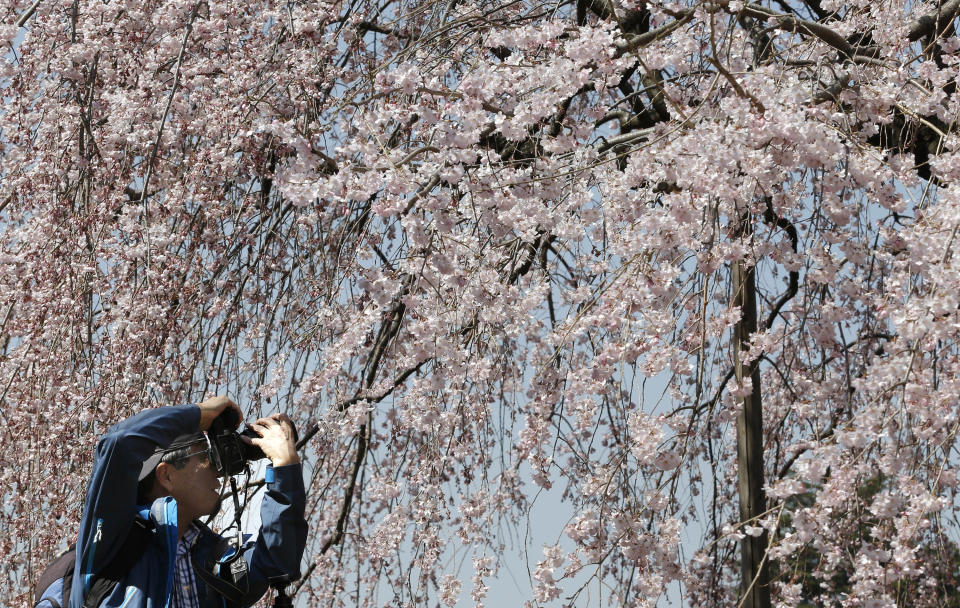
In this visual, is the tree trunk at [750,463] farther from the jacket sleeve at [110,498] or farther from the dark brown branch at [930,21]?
the jacket sleeve at [110,498]

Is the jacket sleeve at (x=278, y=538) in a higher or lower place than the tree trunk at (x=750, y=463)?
lower

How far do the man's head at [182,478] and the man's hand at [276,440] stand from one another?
114 millimetres

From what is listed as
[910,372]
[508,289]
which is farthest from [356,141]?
[910,372]

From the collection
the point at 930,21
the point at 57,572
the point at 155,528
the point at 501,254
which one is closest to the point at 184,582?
the point at 155,528

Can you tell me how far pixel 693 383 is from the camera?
166 inches

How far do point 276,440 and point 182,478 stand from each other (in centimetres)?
19

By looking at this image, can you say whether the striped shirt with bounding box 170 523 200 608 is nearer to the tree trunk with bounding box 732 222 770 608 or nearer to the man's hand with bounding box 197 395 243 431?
the man's hand with bounding box 197 395 243 431

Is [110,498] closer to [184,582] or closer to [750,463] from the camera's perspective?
[184,582]

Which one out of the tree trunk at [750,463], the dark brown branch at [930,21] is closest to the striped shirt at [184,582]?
the tree trunk at [750,463]

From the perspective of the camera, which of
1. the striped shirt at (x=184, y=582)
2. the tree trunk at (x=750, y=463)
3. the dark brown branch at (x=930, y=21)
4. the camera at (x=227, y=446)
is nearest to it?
the striped shirt at (x=184, y=582)

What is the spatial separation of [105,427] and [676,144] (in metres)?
1.92

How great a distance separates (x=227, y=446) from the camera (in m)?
2.18

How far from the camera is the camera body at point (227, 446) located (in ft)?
7.09

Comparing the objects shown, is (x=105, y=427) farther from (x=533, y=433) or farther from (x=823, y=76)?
(x=823, y=76)
